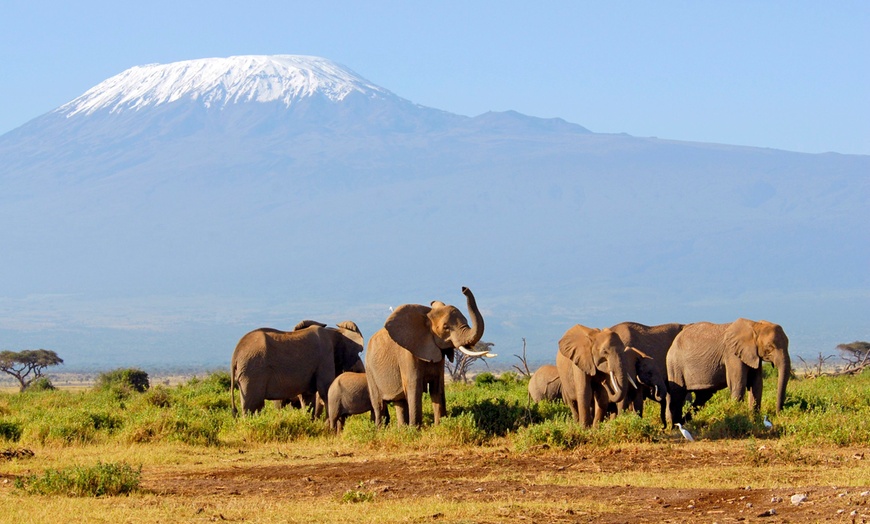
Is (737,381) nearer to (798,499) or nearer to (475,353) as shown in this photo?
(475,353)

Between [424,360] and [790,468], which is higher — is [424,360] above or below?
above

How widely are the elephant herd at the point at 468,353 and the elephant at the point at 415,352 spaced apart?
0.01m

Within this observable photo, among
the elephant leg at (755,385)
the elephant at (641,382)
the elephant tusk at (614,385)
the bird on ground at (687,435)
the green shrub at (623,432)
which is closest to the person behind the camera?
the green shrub at (623,432)

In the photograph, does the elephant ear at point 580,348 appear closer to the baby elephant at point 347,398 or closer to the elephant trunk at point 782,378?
the elephant trunk at point 782,378

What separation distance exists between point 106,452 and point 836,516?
11.5 m

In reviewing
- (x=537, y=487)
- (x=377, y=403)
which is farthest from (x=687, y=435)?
(x=377, y=403)

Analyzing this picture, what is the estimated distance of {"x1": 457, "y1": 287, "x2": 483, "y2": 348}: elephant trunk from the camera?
17.8 meters

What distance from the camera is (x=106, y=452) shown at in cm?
2002

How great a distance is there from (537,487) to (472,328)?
4.09m

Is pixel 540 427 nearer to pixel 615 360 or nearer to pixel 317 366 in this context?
pixel 615 360

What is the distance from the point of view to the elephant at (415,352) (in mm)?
19297

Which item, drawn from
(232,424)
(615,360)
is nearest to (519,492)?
(615,360)

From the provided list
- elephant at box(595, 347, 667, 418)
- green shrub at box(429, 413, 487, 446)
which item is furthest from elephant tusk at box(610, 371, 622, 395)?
green shrub at box(429, 413, 487, 446)

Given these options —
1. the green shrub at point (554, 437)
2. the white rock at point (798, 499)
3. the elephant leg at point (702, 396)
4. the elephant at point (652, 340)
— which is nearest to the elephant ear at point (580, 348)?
the green shrub at point (554, 437)
